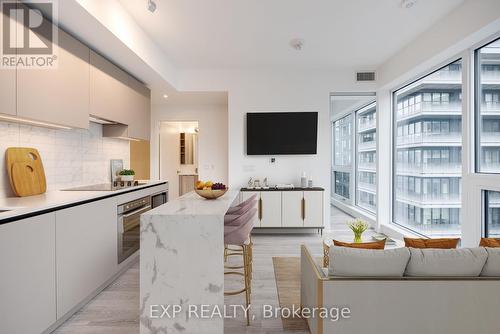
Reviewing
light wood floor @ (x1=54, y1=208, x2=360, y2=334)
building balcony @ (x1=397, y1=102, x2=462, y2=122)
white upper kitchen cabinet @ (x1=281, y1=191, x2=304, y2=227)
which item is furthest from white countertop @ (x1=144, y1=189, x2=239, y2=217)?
building balcony @ (x1=397, y1=102, x2=462, y2=122)

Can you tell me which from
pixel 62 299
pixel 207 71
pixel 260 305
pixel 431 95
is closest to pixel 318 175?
pixel 431 95

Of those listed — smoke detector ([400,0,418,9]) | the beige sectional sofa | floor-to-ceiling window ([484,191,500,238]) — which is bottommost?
the beige sectional sofa

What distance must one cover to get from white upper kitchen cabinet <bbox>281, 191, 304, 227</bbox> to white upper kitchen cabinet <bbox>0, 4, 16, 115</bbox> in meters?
3.81

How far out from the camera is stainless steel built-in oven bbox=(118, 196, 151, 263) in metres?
3.12

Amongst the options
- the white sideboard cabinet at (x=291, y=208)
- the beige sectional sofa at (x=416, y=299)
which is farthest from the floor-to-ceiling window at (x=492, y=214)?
the white sideboard cabinet at (x=291, y=208)

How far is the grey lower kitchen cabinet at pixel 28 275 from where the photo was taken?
1.72 m

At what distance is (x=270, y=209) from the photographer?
4.96 m

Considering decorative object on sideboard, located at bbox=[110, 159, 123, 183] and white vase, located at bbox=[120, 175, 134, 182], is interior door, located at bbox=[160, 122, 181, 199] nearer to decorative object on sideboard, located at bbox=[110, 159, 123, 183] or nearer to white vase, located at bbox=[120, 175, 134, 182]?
decorative object on sideboard, located at bbox=[110, 159, 123, 183]

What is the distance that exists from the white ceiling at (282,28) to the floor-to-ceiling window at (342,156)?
258 centimetres

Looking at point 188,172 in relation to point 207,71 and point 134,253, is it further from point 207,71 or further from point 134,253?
point 134,253

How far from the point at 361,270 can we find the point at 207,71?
4.48 m

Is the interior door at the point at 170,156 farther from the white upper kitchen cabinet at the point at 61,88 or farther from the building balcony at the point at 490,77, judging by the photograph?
the building balcony at the point at 490,77

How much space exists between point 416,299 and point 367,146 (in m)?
4.94

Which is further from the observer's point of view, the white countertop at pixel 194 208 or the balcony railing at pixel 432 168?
the balcony railing at pixel 432 168
